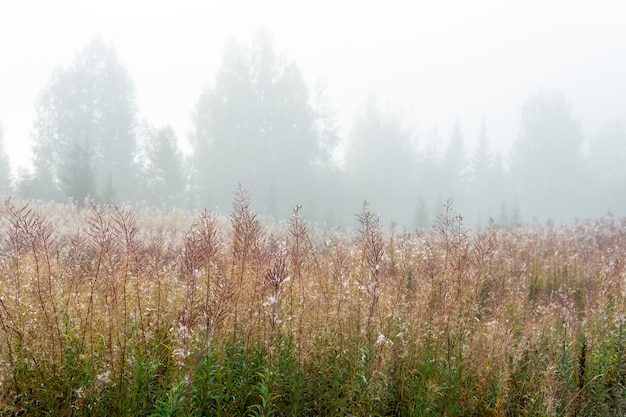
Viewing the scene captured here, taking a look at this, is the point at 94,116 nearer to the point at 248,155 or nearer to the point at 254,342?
the point at 248,155

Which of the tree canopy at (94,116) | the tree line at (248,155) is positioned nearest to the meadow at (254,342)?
the tree line at (248,155)

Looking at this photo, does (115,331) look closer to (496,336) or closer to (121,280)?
(121,280)

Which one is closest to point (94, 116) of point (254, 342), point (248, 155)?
point (248, 155)

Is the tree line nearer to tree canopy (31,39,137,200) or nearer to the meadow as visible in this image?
tree canopy (31,39,137,200)

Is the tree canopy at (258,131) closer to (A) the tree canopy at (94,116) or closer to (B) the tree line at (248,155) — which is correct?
(B) the tree line at (248,155)

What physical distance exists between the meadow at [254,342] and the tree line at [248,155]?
1864cm

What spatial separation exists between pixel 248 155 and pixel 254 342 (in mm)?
32776

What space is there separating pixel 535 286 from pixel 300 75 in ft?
110

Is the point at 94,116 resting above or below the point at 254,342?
above

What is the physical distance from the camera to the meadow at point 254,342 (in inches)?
127

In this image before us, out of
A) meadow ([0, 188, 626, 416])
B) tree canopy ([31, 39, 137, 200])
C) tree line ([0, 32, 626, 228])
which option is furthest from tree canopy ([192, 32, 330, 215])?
meadow ([0, 188, 626, 416])

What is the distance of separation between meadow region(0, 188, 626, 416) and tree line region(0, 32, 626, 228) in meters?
18.6

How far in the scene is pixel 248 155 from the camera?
35.9 m

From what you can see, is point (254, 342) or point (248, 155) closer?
point (254, 342)
